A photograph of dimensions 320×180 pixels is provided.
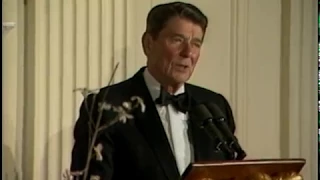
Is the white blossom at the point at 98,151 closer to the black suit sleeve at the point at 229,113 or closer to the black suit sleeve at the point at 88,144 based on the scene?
the black suit sleeve at the point at 88,144

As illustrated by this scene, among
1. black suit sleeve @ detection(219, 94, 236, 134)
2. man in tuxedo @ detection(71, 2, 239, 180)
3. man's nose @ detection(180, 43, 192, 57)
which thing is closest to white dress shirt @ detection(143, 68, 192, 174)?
man in tuxedo @ detection(71, 2, 239, 180)

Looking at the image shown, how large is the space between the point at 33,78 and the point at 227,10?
644 mm

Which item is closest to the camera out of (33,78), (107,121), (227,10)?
(107,121)

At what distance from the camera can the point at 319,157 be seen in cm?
242

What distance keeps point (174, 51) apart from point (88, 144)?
352mm

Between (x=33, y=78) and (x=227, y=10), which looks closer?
→ (x=33, y=78)

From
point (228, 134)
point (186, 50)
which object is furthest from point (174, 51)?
point (228, 134)

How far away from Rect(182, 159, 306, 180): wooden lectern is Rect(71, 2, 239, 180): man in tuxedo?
177mm

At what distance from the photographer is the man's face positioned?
2070 mm

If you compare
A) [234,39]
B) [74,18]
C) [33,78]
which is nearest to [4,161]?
[33,78]

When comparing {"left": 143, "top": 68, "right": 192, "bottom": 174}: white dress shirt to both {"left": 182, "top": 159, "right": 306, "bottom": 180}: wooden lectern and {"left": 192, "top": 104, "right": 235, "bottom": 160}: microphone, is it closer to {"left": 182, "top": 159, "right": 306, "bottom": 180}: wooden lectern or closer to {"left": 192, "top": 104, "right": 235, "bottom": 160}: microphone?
{"left": 192, "top": 104, "right": 235, "bottom": 160}: microphone

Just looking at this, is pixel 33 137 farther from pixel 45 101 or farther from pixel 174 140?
pixel 174 140

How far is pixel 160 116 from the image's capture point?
2041 millimetres

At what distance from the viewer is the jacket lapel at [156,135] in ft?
6.55
